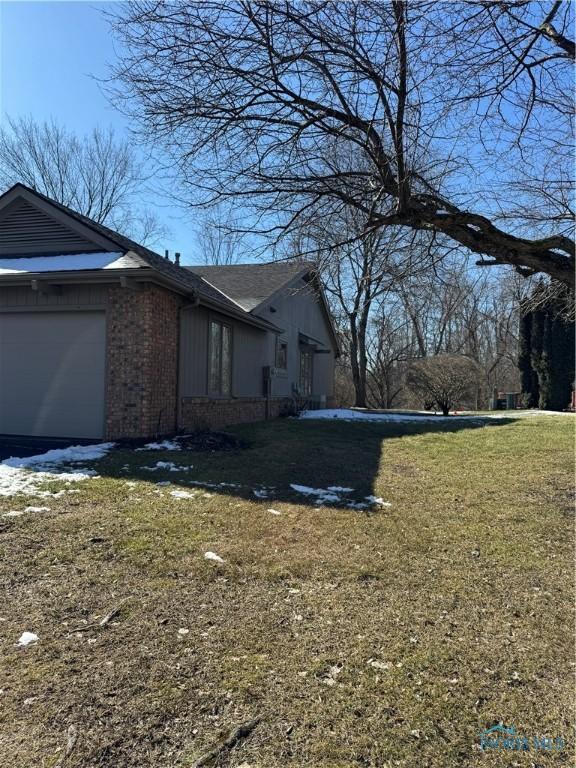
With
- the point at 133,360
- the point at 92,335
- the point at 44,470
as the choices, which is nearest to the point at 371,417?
the point at 133,360

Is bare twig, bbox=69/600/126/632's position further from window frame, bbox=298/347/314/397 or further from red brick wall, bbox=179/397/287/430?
window frame, bbox=298/347/314/397

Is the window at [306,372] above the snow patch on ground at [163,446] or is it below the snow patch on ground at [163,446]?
above

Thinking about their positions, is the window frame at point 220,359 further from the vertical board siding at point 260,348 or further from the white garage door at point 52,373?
the white garage door at point 52,373

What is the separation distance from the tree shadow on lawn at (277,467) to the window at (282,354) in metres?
5.52

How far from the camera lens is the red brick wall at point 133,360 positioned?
8859 mm

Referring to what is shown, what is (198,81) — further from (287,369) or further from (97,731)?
(287,369)

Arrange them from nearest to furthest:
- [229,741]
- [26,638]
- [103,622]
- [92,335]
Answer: [229,741]
[26,638]
[103,622]
[92,335]

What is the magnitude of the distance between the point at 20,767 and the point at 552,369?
861 inches

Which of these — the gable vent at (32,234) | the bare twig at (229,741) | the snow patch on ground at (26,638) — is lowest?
the bare twig at (229,741)

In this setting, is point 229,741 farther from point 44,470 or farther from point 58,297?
point 58,297

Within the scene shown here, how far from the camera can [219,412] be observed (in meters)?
11.9

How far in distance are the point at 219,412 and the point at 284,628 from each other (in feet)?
29.0

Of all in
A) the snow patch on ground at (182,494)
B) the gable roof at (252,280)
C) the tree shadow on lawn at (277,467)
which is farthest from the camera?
the gable roof at (252,280)

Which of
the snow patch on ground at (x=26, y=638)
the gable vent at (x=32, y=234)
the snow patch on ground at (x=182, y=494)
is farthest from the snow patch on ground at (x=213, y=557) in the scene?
the gable vent at (x=32, y=234)
